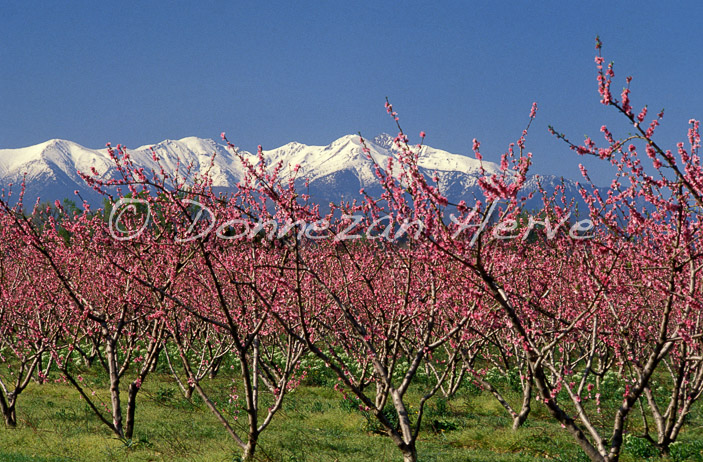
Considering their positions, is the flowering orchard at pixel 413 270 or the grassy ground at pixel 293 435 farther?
the grassy ground at pixel 293 435

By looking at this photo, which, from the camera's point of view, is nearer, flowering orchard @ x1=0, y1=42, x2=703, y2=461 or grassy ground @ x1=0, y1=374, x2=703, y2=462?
flowering orchard @ x1=0, y1=42, x2=703, y2=461

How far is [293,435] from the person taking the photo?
424 inches

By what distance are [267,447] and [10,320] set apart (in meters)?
11.2

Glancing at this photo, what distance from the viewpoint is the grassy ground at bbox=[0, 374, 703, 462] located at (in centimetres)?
916

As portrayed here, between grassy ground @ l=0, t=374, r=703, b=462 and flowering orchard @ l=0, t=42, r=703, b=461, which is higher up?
flowering orchard @ l=0, t=42, r=703, b=461

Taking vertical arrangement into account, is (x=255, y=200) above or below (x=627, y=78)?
below

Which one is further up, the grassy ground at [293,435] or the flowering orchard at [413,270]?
the flowering orchard at [413,270]

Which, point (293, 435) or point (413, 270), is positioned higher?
point (413, 270)

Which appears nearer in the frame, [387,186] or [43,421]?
[387,186]

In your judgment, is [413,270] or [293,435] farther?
[293,435]

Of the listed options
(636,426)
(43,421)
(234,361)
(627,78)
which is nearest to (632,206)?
(627,78)

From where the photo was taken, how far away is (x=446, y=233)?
4.39m

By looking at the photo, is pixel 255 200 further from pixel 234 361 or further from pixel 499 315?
pixel 234 361

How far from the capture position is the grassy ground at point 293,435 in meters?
9.16
